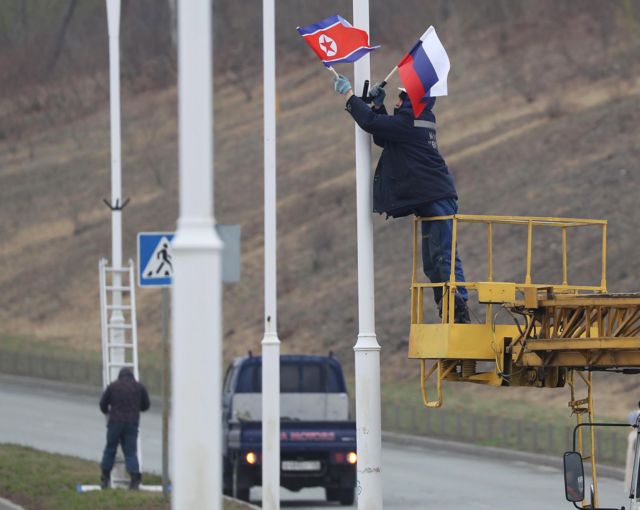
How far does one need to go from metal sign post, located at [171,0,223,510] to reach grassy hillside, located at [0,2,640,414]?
3029 cm

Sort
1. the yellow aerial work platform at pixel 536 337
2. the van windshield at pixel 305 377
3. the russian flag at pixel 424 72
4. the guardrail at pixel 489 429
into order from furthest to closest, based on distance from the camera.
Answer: the guardrail at pixel 489 429 → the van windshield at pixel 305 377 → the russian flag at pixel 424 72 → the yellow aerial work platform at pixel 536 337

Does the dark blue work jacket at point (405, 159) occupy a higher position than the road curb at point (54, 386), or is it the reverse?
the dark blue work jacket at point (405, 159)

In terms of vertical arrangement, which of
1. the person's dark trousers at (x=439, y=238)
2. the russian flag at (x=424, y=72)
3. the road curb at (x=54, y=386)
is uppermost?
the russian flag at (x=424, y=72)

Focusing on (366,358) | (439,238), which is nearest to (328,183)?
(439,238)

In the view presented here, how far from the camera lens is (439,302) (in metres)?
13.1

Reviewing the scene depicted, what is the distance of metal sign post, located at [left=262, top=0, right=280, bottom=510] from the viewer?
16.2 m

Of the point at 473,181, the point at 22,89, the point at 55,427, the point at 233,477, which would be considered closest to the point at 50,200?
the point at 22,89

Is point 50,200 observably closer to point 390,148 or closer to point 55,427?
point 55,427

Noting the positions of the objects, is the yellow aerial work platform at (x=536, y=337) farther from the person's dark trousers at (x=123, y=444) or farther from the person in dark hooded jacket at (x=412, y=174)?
the person's dark trousers at (x=123, y=444)

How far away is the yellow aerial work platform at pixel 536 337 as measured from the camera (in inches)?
445

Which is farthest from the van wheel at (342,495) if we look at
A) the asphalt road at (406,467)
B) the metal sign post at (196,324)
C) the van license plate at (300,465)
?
the metal sign post at (196,324)

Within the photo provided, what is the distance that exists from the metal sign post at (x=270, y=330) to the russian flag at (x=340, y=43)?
12.4 ft

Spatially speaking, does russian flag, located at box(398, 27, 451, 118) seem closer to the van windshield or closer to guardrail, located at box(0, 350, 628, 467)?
the van windshield

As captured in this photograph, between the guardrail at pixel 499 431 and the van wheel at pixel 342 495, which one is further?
the guardrail at pixel 499 431
